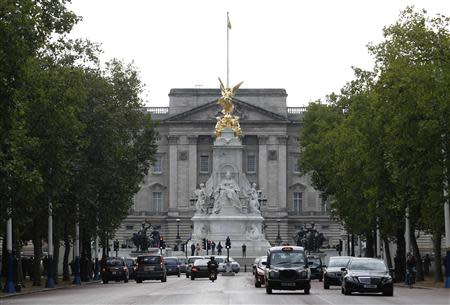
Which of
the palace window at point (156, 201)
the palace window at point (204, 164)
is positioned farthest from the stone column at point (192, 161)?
the palace window at point (156, 201)

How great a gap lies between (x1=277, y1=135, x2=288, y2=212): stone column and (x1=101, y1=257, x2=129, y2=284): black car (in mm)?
104933

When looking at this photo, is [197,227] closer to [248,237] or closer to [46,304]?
[248,237]

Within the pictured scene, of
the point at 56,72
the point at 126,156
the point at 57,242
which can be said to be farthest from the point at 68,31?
the point at 126,156

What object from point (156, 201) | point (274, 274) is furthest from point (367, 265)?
point (156, 201)

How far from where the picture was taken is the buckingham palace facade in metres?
186

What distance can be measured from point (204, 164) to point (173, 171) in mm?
4704

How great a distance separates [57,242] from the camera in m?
79.7

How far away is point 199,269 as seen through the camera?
3401 inches

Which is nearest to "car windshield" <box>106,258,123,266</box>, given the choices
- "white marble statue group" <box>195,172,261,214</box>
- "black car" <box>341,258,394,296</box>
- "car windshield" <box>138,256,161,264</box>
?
"car windshield" <box>138,256,161,264</box>

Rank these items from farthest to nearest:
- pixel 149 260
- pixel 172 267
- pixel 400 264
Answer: pixel 172 267
pixel 149 260
pixel 400 264

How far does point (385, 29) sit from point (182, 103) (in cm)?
11359

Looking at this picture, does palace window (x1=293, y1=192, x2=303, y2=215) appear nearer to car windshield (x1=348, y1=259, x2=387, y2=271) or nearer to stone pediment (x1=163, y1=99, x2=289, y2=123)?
stone pediment (x1=163, y1=99, x2=289, y2=123)

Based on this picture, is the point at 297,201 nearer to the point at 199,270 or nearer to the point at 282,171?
the point at 282,171

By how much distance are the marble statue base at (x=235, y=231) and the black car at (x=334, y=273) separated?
54.4m
